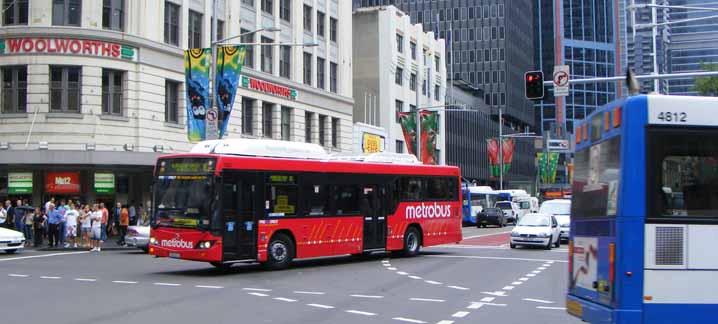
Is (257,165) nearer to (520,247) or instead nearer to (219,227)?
(219,227)

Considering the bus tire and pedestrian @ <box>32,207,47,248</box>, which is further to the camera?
pedestrian @ <box>32,207,47,248</box>

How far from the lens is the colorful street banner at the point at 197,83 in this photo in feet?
96.8

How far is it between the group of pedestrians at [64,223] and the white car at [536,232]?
14.9 metres

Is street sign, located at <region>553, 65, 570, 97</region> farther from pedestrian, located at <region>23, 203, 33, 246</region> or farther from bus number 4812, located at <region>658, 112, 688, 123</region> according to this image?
pedestrian, located at <region>23, 203, 33, 246</region>

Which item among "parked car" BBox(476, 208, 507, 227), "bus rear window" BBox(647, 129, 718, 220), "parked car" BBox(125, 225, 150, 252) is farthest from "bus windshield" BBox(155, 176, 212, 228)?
"parked car" BBox(476, 208, 507, 227)

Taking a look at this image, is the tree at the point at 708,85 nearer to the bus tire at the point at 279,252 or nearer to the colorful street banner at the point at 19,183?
the bus tire at the point at 279,252

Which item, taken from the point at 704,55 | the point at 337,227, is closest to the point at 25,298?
the point at 337,227

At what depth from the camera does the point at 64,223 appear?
2953 centimetres

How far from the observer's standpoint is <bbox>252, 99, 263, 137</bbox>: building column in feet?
145

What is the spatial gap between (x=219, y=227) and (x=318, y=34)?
34426 millimetres

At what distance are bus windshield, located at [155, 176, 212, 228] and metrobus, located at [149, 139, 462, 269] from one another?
24 millimetres

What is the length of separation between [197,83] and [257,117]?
576 inches

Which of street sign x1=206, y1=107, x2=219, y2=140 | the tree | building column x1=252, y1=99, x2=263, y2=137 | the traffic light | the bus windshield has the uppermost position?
the tree

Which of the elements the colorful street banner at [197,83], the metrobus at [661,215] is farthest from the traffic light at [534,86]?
the metrobus at [661,215]
